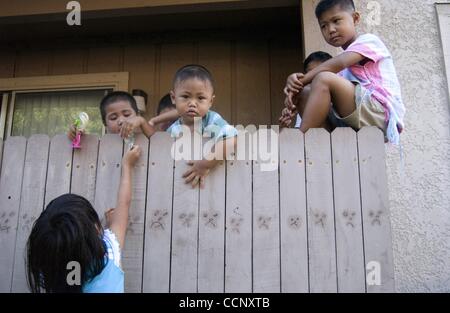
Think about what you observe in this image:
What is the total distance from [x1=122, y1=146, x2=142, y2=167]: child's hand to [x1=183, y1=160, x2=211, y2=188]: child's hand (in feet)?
0.82

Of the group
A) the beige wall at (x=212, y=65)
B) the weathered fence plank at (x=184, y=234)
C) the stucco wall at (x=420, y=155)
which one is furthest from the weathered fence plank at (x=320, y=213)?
the beige wall at (x=212, y=65)

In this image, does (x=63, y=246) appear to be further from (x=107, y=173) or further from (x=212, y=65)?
(x=212, y=65)

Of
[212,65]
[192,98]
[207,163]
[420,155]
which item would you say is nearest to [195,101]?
[192,98]

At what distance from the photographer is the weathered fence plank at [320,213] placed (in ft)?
7.34

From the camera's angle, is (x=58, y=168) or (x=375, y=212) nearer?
(x=375, y=212)

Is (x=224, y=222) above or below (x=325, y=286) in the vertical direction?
above

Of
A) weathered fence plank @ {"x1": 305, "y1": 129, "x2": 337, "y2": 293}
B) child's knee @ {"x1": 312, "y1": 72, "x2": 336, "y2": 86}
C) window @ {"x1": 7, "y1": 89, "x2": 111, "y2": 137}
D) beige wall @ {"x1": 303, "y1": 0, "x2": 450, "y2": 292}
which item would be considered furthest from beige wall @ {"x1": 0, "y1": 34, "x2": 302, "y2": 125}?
weathered fence plank @ {"x1": 305, "y1": 129, "x2": 337, "y2": 293}

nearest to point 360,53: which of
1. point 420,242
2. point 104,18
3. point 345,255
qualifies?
point 345,255

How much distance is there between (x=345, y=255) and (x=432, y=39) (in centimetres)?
258

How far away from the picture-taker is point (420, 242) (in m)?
3.67

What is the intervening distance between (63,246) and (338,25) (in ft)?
6.27

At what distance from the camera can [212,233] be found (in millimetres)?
2303
